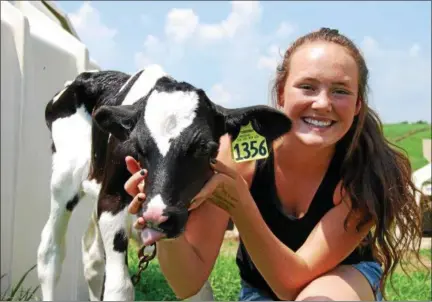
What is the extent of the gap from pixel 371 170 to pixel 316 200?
248 mm

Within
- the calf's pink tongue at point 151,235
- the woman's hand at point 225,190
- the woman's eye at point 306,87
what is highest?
the woman's eye at point 306,87

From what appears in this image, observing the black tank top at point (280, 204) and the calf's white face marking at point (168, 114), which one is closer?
the calf's white face marking at point (168, 114)

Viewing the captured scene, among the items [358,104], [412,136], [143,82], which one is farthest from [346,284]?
[412,136]

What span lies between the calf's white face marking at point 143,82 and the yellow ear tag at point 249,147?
644 mm

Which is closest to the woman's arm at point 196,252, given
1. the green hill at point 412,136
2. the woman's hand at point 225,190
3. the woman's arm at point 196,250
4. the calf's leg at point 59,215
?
the woman's arm at point 196,250

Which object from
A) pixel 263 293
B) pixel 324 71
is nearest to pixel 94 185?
pixel 263 293

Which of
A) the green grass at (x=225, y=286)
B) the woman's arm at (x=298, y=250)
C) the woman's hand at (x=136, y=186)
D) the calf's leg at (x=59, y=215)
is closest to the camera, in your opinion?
the woman's hand at (x=136, y=186)

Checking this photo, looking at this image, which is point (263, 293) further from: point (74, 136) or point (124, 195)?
point (74, 136)

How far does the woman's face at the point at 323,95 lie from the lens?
94.3 inches

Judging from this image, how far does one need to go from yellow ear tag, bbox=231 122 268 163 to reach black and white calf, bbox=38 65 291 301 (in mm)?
50

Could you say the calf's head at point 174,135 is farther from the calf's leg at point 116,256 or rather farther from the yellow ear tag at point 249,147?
the calf's leg at point 116,256

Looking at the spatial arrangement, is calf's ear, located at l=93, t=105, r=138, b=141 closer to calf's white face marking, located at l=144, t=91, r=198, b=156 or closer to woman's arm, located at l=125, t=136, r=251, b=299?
calf's white face marking, located at l=144, t=91, r=198, b=156

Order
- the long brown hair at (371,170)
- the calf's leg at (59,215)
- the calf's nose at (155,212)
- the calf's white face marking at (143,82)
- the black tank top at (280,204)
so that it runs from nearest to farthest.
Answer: the calf's nose at (155,212)
the long brown hair at (371,170)
the black tank top at (280,204)
the calf's white face marking at (143,82)
the calf's leg at (59,215)

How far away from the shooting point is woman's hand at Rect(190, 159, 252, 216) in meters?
2.08
